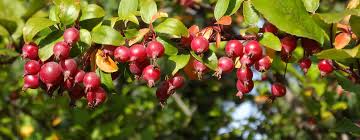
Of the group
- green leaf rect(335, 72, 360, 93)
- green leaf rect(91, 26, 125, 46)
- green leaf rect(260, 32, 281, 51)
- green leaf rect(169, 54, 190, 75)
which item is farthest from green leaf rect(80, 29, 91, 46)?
green leaf rect(335, 72, 360, 93)

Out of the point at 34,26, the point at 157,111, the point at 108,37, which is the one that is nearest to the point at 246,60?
the point at 108,37

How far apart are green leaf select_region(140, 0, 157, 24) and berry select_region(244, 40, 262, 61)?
306 mm

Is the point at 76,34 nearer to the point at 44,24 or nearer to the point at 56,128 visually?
the point at 44,24

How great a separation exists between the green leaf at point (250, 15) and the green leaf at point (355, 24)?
0.28 metres

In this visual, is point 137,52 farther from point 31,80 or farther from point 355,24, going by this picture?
point 355,24

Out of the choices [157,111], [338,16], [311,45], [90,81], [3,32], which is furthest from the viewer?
[157,111]

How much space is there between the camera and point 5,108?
13.4 ft

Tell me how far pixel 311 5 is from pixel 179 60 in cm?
45

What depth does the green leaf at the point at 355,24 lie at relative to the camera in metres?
1.54

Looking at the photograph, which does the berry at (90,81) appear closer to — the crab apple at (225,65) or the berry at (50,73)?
the berry at (50,73)

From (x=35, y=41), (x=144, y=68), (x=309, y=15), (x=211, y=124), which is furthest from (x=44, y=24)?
(x=211, y=124)

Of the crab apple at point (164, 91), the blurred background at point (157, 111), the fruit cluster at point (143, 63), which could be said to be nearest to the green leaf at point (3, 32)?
the blurred background at point (157, 111)

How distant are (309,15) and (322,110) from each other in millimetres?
2271

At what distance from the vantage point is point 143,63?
1.62m
